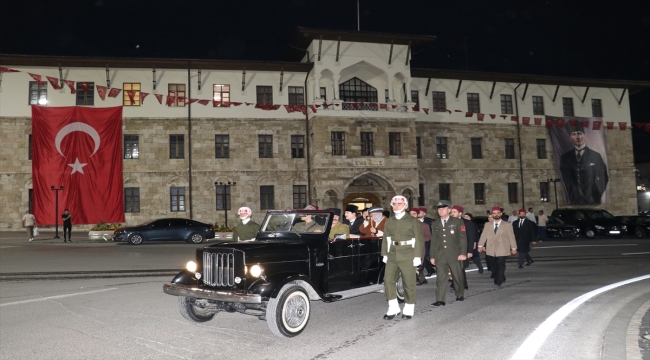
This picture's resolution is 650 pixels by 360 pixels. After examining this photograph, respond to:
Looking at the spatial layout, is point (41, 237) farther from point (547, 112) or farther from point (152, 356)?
point (547, 112)

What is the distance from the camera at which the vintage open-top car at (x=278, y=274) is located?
646 centimetres

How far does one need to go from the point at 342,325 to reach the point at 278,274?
1251mm

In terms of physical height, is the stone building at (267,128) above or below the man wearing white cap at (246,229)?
above

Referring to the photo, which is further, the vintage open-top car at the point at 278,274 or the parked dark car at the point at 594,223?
the parked dark car at the point at 594,223

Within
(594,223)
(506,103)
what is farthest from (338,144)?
(594,223)

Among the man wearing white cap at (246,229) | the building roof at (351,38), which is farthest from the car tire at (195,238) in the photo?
the man wearing white cap at (246,229)

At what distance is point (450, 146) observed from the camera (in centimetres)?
3575

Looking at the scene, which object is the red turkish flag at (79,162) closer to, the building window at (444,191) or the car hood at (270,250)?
the building window at (444,191)

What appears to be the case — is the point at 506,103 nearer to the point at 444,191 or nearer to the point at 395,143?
the point at 444,191

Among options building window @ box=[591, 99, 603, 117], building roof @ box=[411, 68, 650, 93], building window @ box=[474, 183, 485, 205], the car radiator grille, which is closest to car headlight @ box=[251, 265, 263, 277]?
the car radiator grille

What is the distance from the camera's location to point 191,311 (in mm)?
7242

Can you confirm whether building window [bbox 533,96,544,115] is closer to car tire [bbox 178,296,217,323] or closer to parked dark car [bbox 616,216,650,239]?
parked dark car [bbox 616,216,650,239]

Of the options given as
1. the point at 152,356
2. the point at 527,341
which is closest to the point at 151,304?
the point at 152,356

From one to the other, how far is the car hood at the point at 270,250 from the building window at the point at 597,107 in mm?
38554
